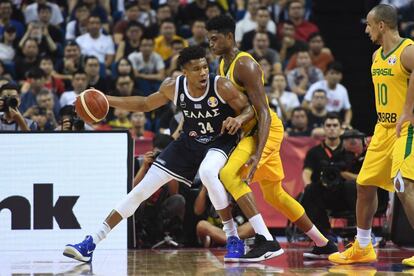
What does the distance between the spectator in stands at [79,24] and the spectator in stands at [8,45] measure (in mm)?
959

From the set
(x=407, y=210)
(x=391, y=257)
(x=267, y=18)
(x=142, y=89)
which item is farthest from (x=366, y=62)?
(x=407, y=210)

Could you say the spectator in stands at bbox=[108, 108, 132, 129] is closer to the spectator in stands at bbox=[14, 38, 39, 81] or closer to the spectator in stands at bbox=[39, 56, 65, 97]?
the spectator in stands at bbox=[39, 56, 65, 97]

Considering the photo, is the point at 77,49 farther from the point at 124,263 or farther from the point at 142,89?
the point at 124,263

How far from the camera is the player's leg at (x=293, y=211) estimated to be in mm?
7520

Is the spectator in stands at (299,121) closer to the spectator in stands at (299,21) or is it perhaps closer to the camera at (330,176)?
the camera at (330,176)

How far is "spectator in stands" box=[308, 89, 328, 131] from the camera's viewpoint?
12.4 m

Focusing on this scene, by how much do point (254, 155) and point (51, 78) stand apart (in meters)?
6.62

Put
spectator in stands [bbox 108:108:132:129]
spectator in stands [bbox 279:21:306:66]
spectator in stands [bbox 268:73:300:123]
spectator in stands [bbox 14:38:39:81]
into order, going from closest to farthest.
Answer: spectator in stands [bbox 108:108:132:129]
spectator in stands [bbox 268:73:300:123]
spectator in stands [bbox 14:38:39:81]
spectator in stands [bbox 279:21:306:66]

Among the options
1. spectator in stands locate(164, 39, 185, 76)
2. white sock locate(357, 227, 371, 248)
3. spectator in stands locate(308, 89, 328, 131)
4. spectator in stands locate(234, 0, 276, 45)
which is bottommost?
white sock locate(357, 227, 371, 248)

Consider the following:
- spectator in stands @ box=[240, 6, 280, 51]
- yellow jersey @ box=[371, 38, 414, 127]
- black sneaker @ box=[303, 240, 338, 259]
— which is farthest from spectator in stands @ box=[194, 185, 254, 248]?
spectator in stands @ box=[240, 6, 280, 51]

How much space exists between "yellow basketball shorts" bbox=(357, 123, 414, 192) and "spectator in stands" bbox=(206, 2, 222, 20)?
774 cm

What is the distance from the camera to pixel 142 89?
1320 cm

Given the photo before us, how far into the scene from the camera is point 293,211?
7531 mm

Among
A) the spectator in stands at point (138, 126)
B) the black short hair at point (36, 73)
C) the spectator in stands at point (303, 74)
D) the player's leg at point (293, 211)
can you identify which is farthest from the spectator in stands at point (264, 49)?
the player's leg at point (293, 211)
